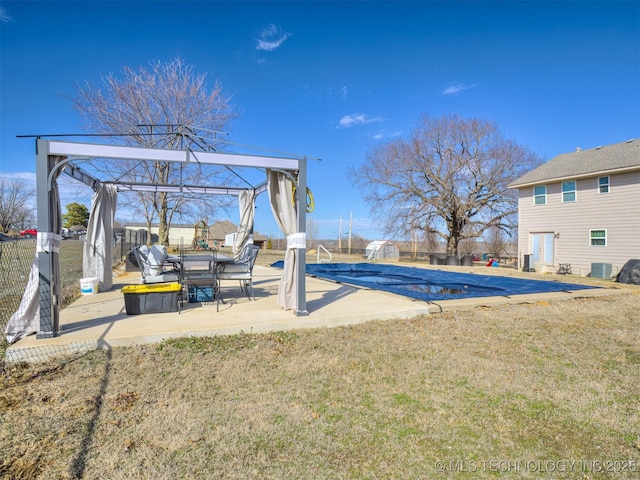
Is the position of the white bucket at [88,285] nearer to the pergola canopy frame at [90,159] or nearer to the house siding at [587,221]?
the pergola canopy frame at [90,159]

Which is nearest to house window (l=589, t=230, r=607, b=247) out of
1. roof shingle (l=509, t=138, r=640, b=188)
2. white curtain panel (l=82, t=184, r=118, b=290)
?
roof shingle (l=509, t=138, r=640, b=188)

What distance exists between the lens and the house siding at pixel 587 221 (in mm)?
11922

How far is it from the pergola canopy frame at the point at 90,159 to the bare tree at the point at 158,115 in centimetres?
893

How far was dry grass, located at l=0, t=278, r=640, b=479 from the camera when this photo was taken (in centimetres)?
187

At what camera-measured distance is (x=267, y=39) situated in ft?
38.7

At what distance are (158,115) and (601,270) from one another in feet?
56.7

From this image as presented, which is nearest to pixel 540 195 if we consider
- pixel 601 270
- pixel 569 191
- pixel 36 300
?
pixel 569 191

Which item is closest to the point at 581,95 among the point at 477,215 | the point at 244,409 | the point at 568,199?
the point at 568,199

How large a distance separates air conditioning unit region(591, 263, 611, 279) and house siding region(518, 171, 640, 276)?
321 millimetres

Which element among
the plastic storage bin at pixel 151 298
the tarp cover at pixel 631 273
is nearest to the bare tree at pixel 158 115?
the plastic storage bin at pixel 151 298

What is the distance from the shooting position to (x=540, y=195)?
15.1 m

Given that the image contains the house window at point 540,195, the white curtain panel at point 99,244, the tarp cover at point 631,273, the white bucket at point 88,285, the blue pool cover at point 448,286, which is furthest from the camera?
the house window at point 540,195

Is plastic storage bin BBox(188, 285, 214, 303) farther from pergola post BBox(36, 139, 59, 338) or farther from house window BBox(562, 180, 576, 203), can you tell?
house window BBox(562, 180, 576, 203)

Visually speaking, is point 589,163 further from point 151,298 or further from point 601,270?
point 151,298
